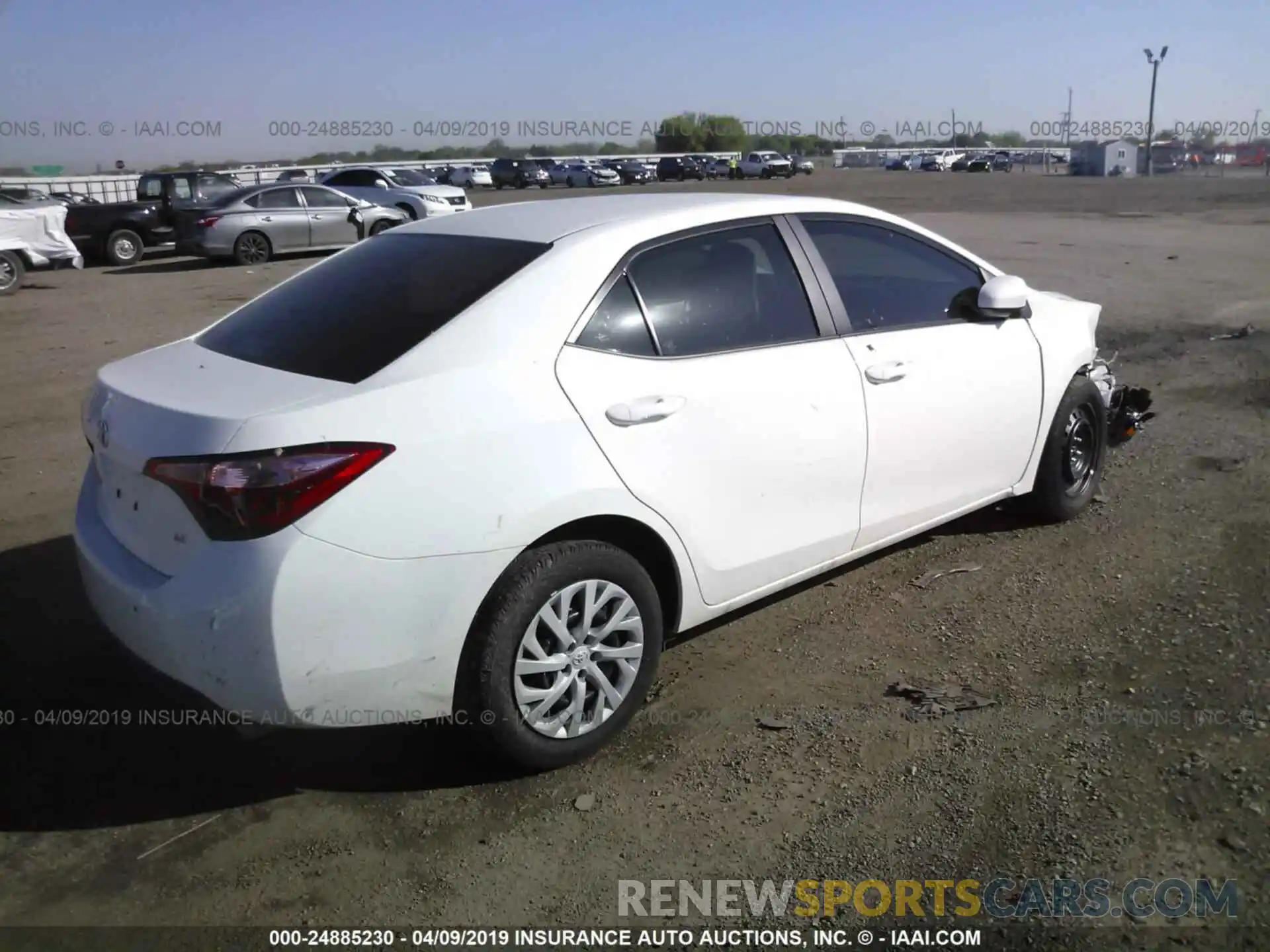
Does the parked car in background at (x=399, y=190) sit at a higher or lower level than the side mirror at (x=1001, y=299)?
higher

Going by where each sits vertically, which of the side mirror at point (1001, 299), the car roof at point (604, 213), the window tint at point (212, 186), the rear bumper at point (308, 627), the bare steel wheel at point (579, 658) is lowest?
the bare steel wheel at point (579, 658)

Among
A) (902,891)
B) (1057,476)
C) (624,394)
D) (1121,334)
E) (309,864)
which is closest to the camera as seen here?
(902,891)

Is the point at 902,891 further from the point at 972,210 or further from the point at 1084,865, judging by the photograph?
the point at 972,210

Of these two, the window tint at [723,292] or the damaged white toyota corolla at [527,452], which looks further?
the window tint at [723,292]

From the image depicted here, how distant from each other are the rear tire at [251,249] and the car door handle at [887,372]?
17.8 meters

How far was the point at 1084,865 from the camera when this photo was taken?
287 cm

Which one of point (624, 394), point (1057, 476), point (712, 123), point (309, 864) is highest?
point (712, 123)

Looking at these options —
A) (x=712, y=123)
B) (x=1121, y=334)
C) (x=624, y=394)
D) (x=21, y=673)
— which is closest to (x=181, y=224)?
(x=1121, y=334)

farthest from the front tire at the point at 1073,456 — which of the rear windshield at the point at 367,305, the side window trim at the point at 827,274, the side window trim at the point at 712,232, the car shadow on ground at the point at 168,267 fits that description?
the car shadow on ground at the point at 168,267

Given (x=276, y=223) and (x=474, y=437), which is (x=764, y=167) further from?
(x=474, y=437)

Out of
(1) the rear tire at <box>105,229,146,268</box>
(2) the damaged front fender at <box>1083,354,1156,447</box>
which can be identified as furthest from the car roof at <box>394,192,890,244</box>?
(1) the rear tire at <box>105,229,146,268</box>

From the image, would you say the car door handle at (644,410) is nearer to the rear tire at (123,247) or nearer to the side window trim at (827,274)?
the side window trim at (827,274)

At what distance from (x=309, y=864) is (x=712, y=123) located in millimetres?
101643

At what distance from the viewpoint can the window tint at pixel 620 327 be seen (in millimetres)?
3420
